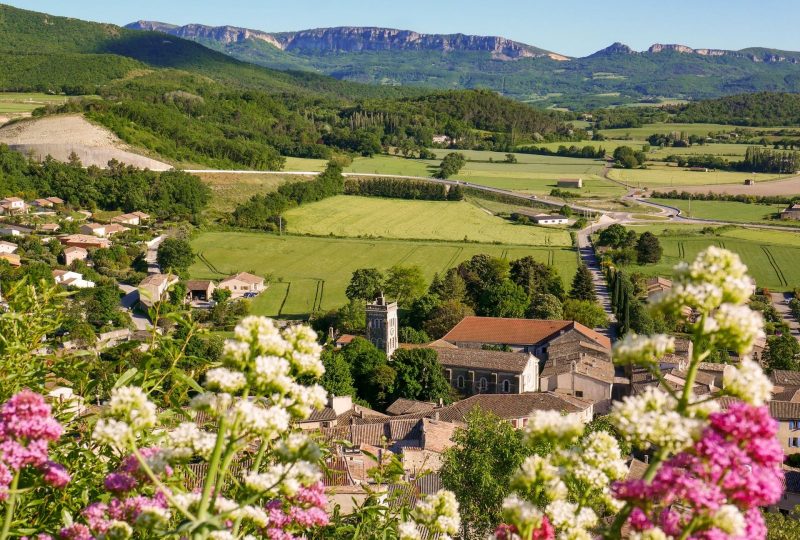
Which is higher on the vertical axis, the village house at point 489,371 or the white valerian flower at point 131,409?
the white valerian flower at point 131,409

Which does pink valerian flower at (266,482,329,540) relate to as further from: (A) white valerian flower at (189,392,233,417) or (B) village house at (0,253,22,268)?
(B) village house at (0,253,22,268)

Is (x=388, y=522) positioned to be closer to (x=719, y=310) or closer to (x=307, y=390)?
(x=307, y=390)

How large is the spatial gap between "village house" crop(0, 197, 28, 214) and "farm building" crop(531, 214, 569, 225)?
51.1m

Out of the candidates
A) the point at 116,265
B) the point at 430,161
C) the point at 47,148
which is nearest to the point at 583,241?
the point at 116,265

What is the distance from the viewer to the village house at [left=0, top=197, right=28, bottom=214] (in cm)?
7981

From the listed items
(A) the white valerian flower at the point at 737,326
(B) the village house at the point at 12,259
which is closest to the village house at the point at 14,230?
(B) the village house at the point at 12,259

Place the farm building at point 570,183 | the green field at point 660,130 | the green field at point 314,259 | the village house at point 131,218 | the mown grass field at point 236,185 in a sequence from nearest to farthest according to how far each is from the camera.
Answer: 1. the green field at point 314,259
2. the village house at point 131,218
3. the mown grass field at point 236,185
4. the farm building at point 570,183
5. the green field at point 660,130

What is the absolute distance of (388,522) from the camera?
6.09 m

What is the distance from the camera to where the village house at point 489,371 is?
4037cm

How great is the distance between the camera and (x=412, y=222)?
8650cm

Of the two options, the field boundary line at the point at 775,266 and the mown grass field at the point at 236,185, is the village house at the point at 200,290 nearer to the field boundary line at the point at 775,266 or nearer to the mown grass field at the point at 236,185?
the mown grass field at the point at 236,185

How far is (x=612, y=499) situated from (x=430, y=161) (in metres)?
127

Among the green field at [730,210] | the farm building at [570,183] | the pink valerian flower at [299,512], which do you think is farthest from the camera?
the farm building at [570,183]

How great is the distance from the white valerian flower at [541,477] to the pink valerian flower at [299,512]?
3.29 ft
